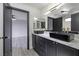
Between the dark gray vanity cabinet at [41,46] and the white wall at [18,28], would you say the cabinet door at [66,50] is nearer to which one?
the dark gray vanity cabinet at [41,46]

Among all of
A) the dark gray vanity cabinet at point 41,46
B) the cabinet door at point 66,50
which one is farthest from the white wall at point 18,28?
the cabinet door at point 66,50

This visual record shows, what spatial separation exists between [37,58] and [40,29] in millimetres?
4110

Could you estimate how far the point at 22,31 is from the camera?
350 inches

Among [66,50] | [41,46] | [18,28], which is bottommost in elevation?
[41,46]

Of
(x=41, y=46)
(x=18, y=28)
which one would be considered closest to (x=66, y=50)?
(x=41, y=46)

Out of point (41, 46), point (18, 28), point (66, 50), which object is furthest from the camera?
point (18, 28)

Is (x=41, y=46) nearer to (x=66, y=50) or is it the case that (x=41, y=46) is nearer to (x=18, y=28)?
(x=66, y=50)

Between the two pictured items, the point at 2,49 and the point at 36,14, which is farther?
the point at 36,14

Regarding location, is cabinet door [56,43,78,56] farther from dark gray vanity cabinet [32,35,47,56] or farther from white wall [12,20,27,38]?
white wall [12,20,27,38]

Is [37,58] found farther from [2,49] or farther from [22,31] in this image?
[22,31]

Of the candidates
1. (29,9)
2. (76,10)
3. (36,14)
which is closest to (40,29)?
(36,14)

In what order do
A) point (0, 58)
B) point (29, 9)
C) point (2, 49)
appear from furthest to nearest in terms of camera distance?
point (29, 9), point (2, 49), point (0, 58)

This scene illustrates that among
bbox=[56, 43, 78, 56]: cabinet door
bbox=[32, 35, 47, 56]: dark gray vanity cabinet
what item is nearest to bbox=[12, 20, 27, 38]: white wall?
bbox=[32, 35, 47, 56]: dark gray vanity cabinet

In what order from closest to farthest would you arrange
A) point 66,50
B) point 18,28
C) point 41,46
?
point 66,50
point 41,46
point 18,28
